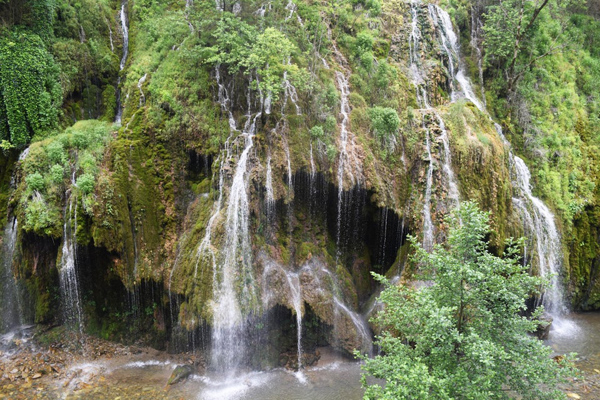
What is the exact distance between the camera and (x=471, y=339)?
671cm

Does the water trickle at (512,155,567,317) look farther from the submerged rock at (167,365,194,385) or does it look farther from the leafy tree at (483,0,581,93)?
the submerged rock at (167,365,194,385)

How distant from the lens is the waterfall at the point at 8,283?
13.3 metres

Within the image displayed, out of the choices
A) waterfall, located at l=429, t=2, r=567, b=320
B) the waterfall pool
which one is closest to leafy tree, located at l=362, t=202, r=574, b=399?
the waterfall pool

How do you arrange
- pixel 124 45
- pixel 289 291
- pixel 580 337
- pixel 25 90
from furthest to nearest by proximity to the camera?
pixel 124 45 < pixel 580 337 < pixel 25 90 < pixel 289 291

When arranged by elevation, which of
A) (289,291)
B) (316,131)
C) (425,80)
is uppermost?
(425,80)

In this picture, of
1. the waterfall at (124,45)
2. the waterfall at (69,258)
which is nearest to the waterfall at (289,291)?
the waterfall at (69,258)

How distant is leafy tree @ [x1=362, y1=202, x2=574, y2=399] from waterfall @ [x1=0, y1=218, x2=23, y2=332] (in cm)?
1340

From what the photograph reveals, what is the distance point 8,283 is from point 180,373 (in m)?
7.52

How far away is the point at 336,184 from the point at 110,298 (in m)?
9.67

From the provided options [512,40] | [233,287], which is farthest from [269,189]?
[512,40]

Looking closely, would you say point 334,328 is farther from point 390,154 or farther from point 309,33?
point 309,33

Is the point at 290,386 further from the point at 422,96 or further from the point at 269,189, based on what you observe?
the point at 422,96

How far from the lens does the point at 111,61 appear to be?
17.8 meters

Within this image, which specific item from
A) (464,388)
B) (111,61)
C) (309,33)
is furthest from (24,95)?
(464,388)
